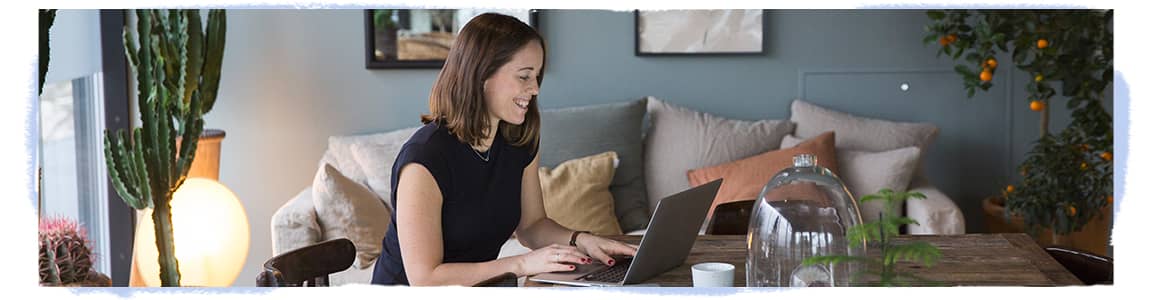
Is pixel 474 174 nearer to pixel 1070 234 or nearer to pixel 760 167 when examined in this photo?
pixel 760 167

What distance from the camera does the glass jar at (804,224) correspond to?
1.62 metres

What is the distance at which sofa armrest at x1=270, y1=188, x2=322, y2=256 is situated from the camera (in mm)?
3348

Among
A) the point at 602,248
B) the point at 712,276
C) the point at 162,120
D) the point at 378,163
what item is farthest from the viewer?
the point at 378,163

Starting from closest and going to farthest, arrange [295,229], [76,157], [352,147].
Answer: [295,229], [76,157], [352,147]

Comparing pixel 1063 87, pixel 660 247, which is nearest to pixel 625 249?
pixel 660 247

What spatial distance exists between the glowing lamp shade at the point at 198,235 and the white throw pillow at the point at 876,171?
2.06m

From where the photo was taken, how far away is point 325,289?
0.69 metres

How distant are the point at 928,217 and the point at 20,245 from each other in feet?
10.2

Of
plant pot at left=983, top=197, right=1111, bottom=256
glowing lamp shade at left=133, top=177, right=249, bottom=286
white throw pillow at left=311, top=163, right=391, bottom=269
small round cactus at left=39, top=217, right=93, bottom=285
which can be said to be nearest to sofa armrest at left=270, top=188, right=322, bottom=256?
white throw pillow at left=311, top=163, right=391, bottom=269

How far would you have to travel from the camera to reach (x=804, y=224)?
5.37ft

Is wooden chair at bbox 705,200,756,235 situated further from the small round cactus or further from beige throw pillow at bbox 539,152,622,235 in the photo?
the small round cactus

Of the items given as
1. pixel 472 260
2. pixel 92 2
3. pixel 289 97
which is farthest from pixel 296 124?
pixel 92 2

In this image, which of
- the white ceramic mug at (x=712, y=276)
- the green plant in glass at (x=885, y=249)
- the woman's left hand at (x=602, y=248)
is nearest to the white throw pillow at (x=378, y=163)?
the woman's left hand at (x=602, y=248)

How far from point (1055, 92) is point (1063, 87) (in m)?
0.08
